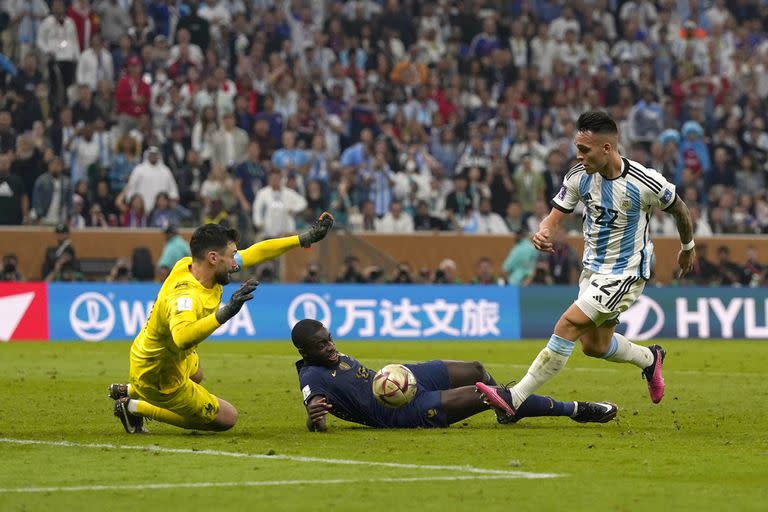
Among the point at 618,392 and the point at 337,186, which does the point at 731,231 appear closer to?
the point at 337,186

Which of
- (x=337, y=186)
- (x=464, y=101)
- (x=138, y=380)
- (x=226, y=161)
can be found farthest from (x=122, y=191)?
(x=138, y=380)

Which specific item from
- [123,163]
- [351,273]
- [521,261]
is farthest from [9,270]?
[521,261]

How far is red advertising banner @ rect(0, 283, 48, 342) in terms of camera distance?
23672 millimetres

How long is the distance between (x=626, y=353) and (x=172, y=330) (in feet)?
13.0

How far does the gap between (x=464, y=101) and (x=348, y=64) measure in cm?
263

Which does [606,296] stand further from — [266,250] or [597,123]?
[266,250]

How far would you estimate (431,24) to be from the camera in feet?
104

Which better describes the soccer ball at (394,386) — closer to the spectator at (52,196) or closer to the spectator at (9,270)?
the spectator at (9,270)

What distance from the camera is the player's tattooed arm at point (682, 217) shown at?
1130 cm

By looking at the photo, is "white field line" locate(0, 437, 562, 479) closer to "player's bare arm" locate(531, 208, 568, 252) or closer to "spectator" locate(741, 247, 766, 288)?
"player's bare arm" locate(531, 208, 568, 252)

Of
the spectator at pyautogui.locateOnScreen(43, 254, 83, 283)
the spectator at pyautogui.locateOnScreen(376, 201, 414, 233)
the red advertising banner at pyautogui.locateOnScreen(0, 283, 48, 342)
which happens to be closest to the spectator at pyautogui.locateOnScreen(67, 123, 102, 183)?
the spectator at pyautogui.locateOnScreen(43, 254, 83, 283)

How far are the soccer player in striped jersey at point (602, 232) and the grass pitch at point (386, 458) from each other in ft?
2.05

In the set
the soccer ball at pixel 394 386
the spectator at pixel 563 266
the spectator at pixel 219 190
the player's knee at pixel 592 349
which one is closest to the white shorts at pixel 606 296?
the player's knee at pixel 592 349

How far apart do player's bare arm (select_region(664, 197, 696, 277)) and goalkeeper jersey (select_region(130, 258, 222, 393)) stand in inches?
144
